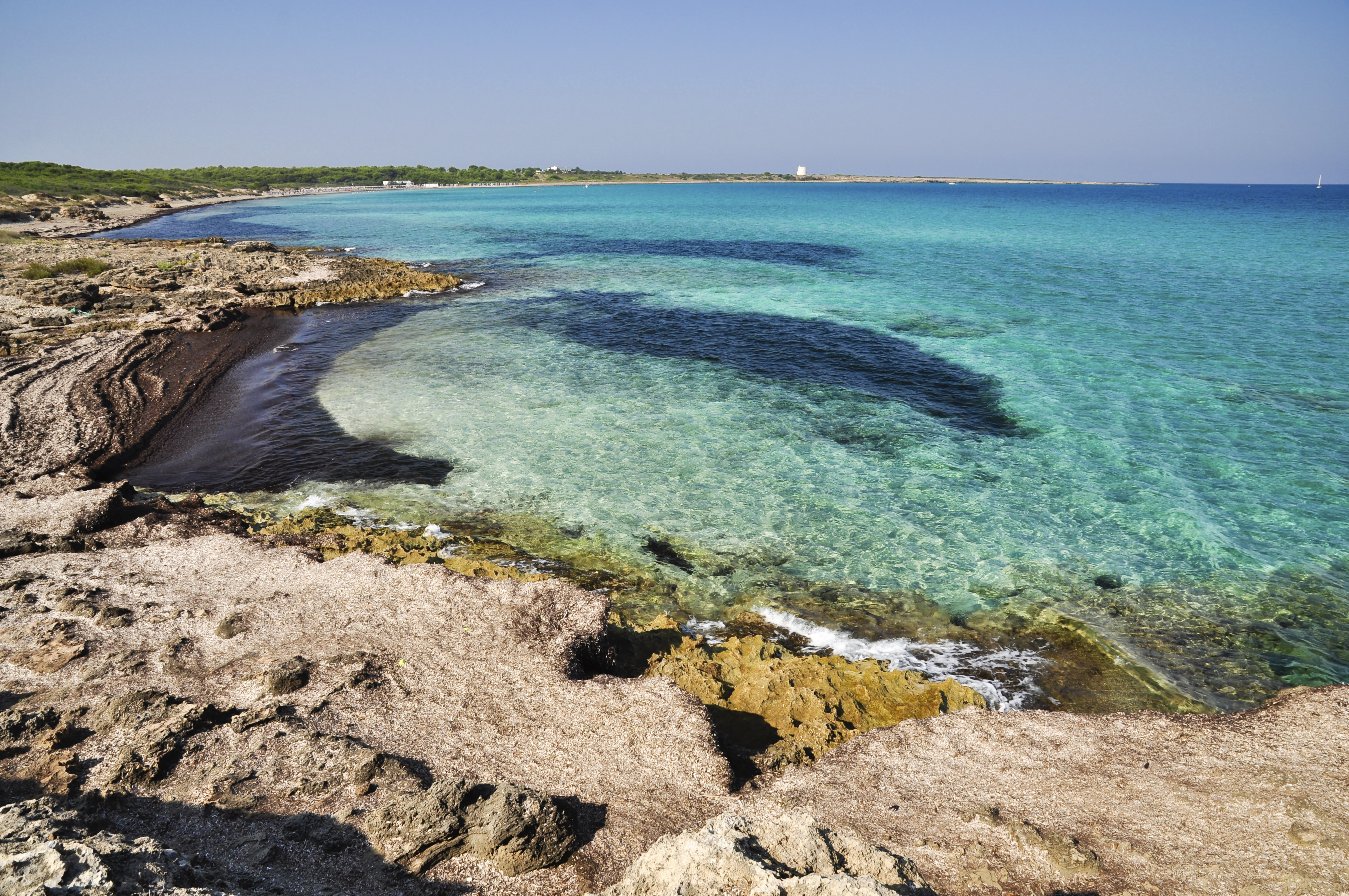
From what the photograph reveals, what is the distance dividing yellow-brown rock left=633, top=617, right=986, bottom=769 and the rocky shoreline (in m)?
0.03

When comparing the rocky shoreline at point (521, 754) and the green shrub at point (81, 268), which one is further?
the green shrub at point (81, 268)

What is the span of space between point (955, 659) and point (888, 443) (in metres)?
7.86

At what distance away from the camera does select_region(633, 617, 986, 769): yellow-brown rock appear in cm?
698

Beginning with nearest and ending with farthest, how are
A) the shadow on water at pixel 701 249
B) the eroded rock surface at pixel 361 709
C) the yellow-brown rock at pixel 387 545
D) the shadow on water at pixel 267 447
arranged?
the eroded rock surface at pixel 361 709, the yellow-brown rock at pixel 387 545, the shadow on water at pixel 267 447, the shadow on water at pixel 701 249

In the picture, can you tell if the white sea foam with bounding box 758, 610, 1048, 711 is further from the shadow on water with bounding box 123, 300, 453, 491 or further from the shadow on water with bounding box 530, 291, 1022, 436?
the shadow on water with bounding box 530, 291, 1022, 436

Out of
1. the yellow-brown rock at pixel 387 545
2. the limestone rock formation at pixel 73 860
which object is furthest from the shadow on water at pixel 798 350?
the limestone rock formation at pixel 73 860

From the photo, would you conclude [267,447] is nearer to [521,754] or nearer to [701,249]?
[521,754]

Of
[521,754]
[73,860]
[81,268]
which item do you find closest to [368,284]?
[81,268]

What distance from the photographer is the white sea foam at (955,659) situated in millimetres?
8180

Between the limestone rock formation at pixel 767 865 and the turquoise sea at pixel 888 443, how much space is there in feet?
14.5

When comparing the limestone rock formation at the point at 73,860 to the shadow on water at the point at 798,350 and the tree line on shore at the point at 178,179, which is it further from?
the tree line on shore at the point at 178,179

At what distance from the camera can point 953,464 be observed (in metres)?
14.8

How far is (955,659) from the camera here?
8773mm

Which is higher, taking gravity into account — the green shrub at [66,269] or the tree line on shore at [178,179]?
the tree line on shore at [178,179]
